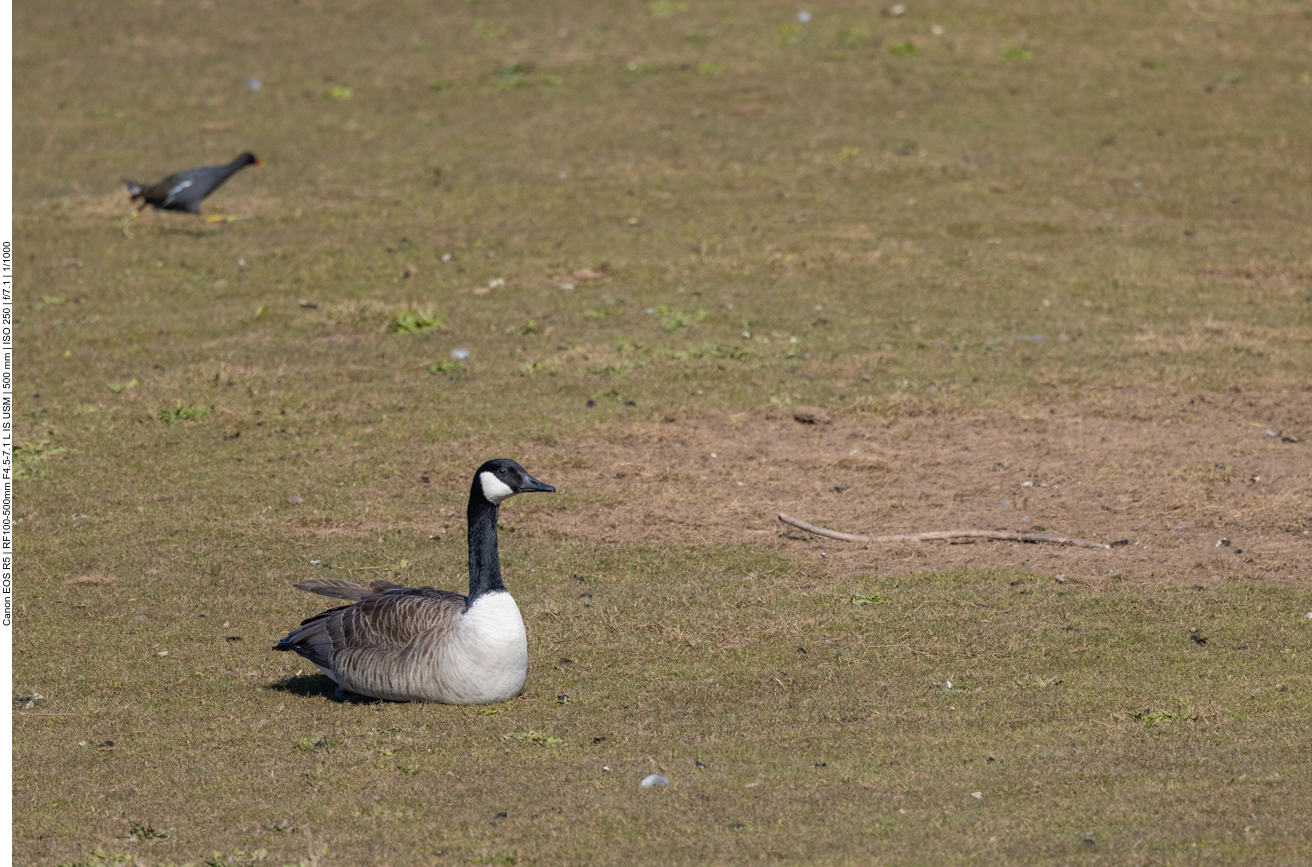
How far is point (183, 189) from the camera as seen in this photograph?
21.5m

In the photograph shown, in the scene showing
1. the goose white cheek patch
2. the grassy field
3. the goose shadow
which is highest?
the goose white cheek patch

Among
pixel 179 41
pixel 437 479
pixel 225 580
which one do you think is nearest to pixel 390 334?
pixel 437 479

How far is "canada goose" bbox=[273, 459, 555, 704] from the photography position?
9.09 metres

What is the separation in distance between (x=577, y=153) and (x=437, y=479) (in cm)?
1147

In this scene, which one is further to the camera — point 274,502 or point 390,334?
point 390,334

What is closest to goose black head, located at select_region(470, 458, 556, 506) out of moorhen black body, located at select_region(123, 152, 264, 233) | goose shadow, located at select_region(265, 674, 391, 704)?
goose shadow, located at select_region(265, 674, 391, 704)

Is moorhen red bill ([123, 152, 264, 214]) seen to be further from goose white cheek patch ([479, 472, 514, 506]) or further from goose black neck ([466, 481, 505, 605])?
goose white cheek patch ([479, 472, 514, 506])

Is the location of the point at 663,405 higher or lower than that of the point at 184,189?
lower

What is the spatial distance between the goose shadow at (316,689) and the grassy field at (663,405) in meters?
0.11

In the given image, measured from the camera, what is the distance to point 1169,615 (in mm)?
10703

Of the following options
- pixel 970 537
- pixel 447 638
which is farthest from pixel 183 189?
pixel 447 638

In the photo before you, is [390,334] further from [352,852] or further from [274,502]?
[352,852]

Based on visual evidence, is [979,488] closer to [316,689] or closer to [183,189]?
[316,689]

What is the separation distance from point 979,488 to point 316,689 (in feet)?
21.2
